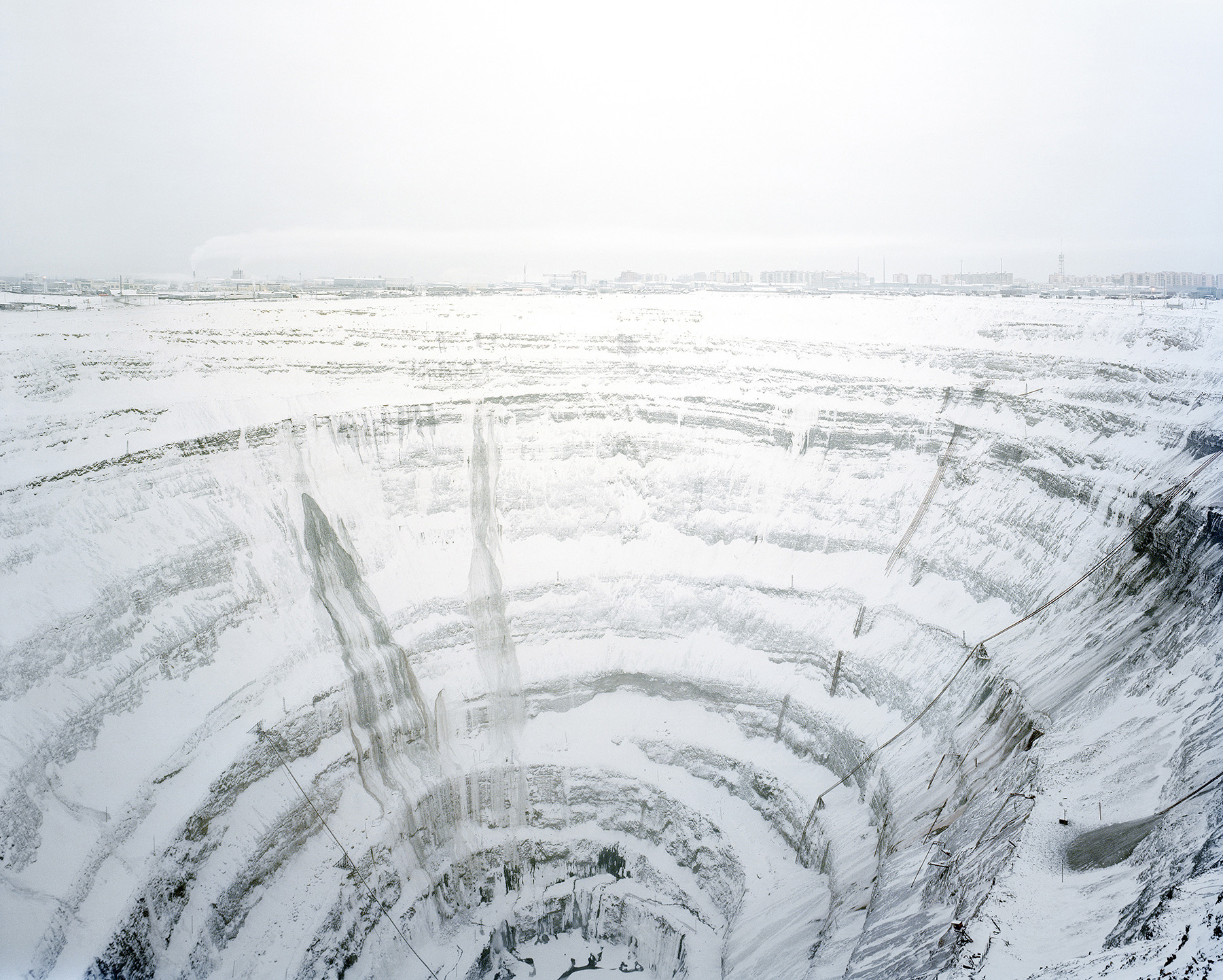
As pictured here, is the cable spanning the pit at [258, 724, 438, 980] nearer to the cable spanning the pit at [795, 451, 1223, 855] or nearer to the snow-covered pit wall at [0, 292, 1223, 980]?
the snow-covered pit wall at [0, 292, 1223, 980]

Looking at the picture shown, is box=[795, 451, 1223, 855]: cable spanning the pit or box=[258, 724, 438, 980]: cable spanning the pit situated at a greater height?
box=[258, 724, 438, 980]: cable spanning the pit

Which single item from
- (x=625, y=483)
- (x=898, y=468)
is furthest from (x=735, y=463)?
(x=898, y=468)

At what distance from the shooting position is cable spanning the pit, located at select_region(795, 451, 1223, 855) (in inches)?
329

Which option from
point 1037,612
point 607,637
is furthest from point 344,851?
point 1037,612

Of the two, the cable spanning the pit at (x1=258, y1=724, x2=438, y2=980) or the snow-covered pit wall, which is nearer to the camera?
the snow-covered pit wall

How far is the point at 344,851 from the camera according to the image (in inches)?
351

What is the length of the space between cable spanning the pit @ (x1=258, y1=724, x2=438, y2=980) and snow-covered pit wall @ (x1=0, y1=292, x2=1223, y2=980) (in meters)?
0.05

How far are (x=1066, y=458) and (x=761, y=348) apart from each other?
20.9 ft

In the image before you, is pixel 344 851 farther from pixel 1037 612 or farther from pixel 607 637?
pixel 1037 612

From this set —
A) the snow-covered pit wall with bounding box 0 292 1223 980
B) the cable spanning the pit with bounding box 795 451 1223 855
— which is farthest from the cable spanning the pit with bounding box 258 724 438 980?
the cable spanning the pit with bounding box 795 451 1223 855

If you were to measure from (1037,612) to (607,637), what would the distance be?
7.51 m

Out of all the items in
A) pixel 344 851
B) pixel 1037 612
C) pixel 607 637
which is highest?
pixel 607 637

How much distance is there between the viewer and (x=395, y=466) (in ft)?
36.9

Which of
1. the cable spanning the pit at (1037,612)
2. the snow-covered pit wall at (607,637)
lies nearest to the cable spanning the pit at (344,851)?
the snow-covered pit wall at (607,637)
